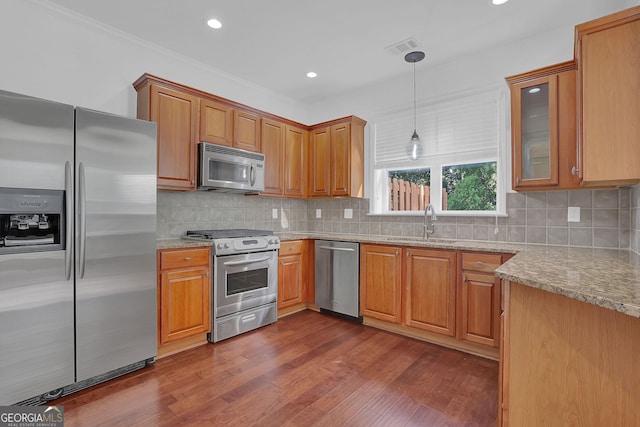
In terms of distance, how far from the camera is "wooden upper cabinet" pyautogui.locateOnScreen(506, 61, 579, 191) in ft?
7.77

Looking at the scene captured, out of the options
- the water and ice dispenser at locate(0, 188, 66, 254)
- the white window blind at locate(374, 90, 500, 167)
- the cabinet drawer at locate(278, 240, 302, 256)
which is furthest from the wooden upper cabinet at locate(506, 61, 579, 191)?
the water and ice dispenser at locate(0, 188, 66, 254)

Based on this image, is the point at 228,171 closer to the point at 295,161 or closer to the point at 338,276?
the point at 295,161

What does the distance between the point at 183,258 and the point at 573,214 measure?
332 centimetres

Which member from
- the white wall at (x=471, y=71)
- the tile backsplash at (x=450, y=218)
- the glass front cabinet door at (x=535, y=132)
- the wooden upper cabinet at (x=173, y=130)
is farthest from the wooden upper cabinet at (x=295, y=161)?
the glass front cabinet door at (x=535, y=132)

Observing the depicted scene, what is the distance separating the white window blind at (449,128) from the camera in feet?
10.2

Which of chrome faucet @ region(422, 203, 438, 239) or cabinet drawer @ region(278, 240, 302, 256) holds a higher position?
chrome faucet @ region(422, 203, 438, 239)

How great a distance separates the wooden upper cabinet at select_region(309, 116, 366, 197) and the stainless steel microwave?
A: 2.85 ft

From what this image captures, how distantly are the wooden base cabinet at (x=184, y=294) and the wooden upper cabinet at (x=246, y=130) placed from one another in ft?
4.21

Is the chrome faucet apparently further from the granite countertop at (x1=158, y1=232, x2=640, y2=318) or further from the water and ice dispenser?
the water and ice dispenser

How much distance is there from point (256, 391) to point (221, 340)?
955mm

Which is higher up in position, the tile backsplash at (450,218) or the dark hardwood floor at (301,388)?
the tile backsplash at (450,218)

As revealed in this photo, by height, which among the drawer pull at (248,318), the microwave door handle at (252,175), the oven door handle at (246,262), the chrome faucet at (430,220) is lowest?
the drawer pull at (248,318)

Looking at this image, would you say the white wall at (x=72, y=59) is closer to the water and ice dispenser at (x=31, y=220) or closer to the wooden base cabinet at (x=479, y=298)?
the water and ice dispenser at (x=31, y=220)

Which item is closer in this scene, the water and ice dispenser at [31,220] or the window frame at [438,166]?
the water and ice dispenser at [31,220]
